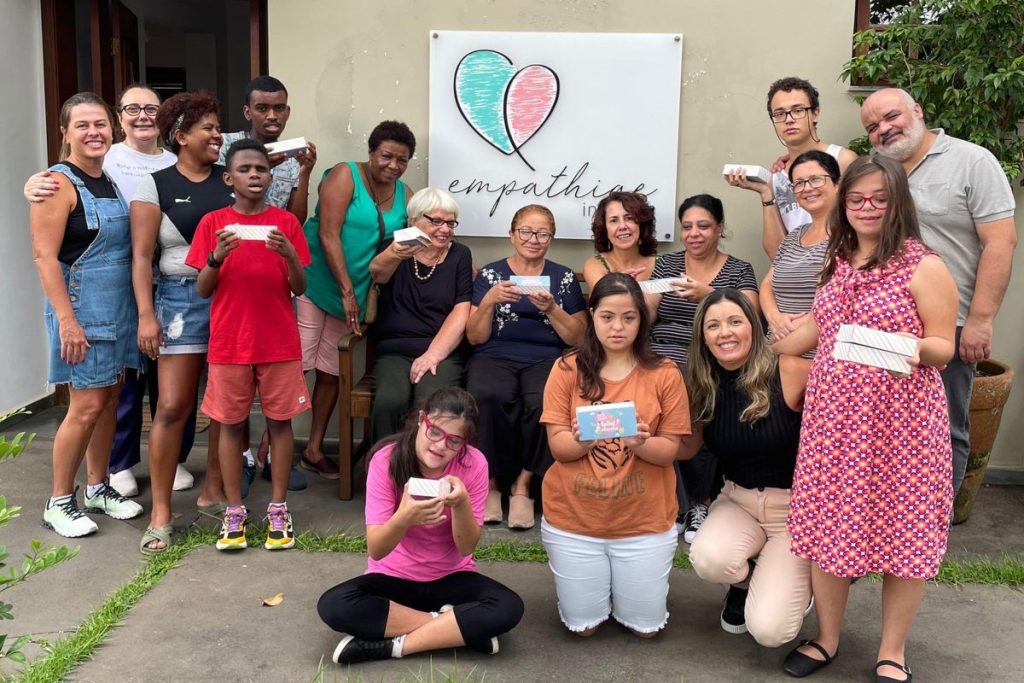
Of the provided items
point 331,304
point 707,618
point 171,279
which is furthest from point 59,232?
point 707,618

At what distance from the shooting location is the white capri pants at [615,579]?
3.32m

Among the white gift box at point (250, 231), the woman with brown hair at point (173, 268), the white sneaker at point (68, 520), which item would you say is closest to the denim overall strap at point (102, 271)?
the woman with brown hair at point (173, 268)

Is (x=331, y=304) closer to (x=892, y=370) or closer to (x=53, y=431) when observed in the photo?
(x=53, y=431)

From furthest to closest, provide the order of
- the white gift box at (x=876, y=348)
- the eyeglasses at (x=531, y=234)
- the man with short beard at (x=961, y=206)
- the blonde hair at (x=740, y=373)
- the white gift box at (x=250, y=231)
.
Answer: the eyeglasses at (x=531, y=234), the man with short beard at (x=961, y=206), the white gift box at (x=250, y=231), the blonde hair at (x=740, y=373), the white gift box at (x=876, y=348)

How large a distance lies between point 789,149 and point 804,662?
2.43 m

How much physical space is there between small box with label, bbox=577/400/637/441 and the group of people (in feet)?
0.67

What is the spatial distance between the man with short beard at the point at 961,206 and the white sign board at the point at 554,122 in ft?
4.57

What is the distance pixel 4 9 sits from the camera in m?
5.59

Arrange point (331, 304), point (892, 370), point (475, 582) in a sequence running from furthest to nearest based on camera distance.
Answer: point (331, 304)
point (475, 582)
point (892, 370)

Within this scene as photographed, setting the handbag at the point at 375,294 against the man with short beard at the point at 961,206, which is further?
the handbag at the point at 375,294

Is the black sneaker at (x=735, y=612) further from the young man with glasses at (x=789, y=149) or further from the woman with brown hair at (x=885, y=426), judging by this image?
the young man with glasses at (x=789, y=149)

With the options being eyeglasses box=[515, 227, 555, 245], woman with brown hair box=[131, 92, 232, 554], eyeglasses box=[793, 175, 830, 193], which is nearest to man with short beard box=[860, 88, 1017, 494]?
eyeglasses box=[793, 175, 830, 193]

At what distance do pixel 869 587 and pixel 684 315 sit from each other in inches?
55.7

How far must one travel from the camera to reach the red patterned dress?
291 cm
